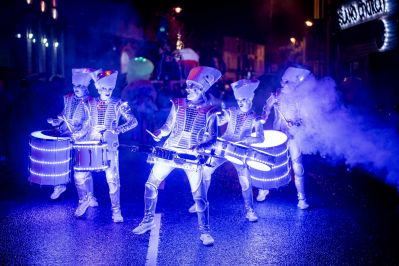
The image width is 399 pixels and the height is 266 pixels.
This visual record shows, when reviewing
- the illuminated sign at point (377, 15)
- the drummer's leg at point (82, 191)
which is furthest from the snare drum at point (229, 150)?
the illuminated sign at point (377, 15)

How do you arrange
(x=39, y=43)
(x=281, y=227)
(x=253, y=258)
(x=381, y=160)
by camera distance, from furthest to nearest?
(x=39, y=43) → (x=381, y=160) → (x=281, y=227) → (x=253, y=258)

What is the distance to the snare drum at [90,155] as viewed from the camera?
6.63 metres

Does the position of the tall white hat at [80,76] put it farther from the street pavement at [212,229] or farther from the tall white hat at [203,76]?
the street pavement at [212,229]

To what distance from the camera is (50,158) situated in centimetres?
745

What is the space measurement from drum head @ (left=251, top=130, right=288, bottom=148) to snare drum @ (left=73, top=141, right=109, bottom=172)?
7.10 ft

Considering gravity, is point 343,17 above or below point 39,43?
above

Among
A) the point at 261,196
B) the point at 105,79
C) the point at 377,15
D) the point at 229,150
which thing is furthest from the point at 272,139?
the point at 377,15

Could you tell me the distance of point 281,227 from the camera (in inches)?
268

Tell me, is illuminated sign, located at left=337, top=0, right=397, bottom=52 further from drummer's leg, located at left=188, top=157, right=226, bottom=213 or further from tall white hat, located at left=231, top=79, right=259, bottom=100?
drummer's leg, located at left=188, top=157, right=226, bottom=213

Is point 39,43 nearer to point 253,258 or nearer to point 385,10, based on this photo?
point 385,10

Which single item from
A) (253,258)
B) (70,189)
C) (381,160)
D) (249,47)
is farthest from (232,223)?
(249,47)

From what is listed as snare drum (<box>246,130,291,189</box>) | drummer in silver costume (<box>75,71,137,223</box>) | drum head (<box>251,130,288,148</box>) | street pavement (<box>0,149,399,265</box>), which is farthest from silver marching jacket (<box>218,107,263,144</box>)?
drummer in silver costume (<box>75,71,137,223</box>)

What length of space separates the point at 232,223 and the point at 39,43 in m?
13.3

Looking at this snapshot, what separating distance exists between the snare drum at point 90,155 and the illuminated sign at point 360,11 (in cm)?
1299
